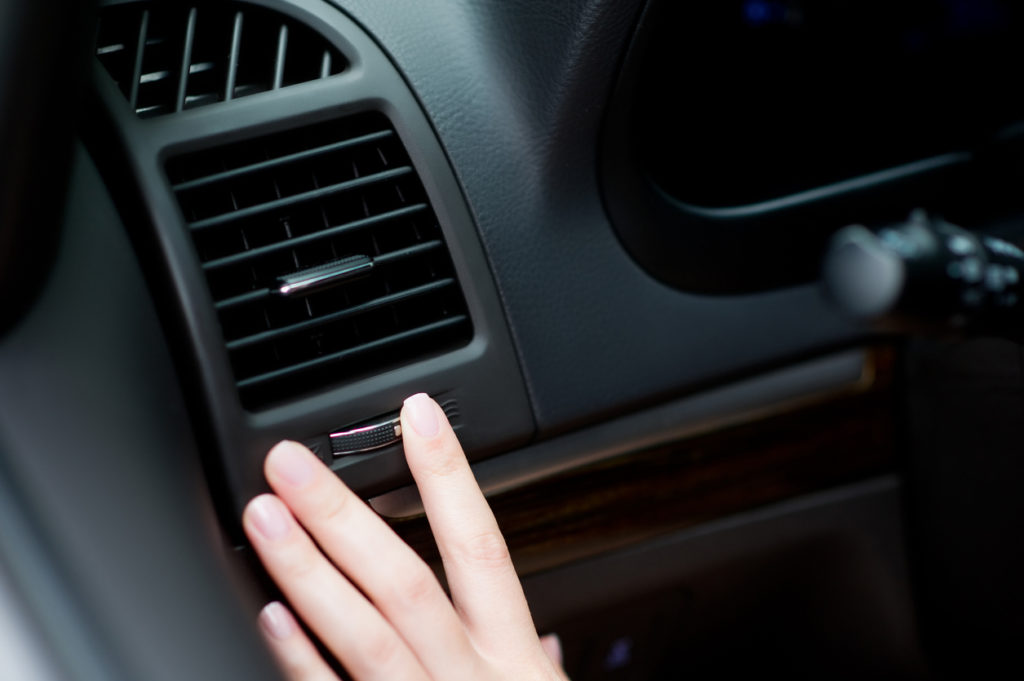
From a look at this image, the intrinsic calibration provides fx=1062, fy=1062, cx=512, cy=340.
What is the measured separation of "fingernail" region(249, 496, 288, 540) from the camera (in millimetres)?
751

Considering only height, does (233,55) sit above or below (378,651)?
above

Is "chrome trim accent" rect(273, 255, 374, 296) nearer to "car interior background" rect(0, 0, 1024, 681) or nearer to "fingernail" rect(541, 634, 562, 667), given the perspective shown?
"car interior background" rect(0, 0, 1024, 681)

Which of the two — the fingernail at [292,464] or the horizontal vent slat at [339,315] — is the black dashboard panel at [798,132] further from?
the fingernail at [292,464]

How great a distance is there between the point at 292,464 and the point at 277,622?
11cm

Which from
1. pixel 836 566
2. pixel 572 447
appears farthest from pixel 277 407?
pixel 836 566

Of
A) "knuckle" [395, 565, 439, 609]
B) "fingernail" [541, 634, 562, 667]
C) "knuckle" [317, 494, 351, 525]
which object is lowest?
"fingernail" [541, 634, 562, 667]

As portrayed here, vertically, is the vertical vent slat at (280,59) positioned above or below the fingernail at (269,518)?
above

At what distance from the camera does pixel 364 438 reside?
0.91 meters

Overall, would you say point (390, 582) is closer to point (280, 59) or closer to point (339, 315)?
point (339, 315)

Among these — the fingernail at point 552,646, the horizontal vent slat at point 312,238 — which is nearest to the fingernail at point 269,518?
the horizontal vent slat at point 312,238

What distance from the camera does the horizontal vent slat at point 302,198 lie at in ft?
2.84

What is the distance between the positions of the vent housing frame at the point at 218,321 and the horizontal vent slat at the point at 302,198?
17 millimetres

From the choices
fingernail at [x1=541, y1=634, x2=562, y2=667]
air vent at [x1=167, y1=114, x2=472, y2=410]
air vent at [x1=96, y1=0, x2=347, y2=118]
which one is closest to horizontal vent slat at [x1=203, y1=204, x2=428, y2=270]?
air vent at [x1=167, y1=114, x2=472, y2=410]

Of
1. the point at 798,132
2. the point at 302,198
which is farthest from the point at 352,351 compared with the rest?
the point at 798,132
